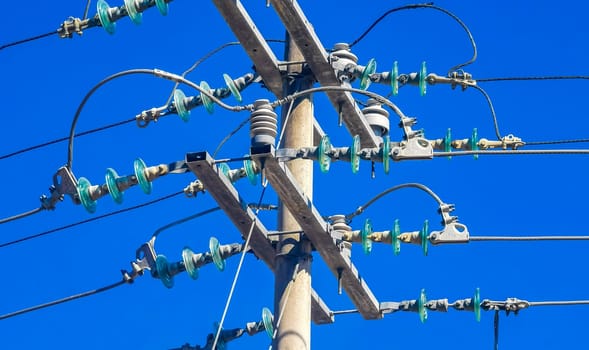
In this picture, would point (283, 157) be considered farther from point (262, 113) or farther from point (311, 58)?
point (311, 58)

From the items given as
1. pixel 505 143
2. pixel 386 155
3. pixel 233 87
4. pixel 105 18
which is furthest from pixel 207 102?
pixel 505 143

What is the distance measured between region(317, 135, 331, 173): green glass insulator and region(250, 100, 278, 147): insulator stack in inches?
15.3

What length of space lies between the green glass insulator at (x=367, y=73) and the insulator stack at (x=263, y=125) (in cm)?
137

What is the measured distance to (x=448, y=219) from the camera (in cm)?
1445

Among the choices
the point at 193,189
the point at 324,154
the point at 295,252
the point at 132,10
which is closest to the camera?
the point at 324,154

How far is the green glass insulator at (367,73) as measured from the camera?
571 inches

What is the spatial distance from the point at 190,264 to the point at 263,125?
62.0 inches

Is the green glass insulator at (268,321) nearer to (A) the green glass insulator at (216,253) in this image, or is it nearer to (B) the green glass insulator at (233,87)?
(A) the green glass insulator at (216,253)

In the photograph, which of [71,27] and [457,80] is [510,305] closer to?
[457,80]

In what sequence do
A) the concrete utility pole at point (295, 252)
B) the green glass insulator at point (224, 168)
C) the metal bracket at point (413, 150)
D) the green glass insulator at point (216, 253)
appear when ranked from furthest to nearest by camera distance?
the green glass insulator at point (216, 253)
the metal bracket at point (413, 150)
the green glass insulator at point (224, 168)
the concrete utility pole at point (295, 252)

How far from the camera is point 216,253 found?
14008 mm

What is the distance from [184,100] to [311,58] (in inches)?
53.4

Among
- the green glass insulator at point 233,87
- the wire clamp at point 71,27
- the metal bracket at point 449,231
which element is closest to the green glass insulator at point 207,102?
the green glass insulator at point 233,87

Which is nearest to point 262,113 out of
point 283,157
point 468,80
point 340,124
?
point 283,157
